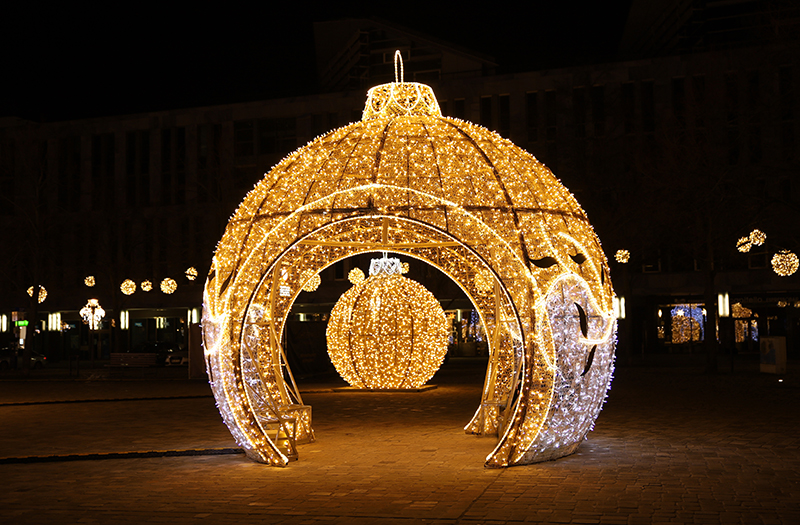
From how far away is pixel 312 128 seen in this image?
4509 cm

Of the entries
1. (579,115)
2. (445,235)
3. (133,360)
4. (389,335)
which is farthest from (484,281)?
(133,360)

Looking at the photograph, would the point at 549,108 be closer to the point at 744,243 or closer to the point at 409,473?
the point at 744,243

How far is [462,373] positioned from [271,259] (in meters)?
19.1

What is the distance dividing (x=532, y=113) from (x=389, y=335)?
23950 millimetres

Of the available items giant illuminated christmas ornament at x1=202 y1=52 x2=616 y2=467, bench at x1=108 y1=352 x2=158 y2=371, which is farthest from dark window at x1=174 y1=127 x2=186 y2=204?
giant illuminated christmas ornament at x1=202 y1=52 x2=616 y2=467

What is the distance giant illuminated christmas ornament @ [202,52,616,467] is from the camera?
923 centimetres

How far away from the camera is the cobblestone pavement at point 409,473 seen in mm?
7277

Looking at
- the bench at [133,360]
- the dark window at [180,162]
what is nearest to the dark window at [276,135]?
the dark window at [180,162]

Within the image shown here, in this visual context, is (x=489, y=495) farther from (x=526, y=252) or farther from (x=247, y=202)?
(x=247, y=202)

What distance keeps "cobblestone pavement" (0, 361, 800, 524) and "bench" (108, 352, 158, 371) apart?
1322 cm

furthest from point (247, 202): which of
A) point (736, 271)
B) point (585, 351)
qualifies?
point (736, 271)

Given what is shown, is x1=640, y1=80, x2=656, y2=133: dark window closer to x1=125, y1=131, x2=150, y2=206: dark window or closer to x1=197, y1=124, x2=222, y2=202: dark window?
x1=197, y1=124, x2=222, y2=202: dark window

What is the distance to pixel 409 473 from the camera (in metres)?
9.07

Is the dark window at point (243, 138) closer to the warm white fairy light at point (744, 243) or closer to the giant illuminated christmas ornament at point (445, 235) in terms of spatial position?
the warm white fairy light at point (744, 243)
